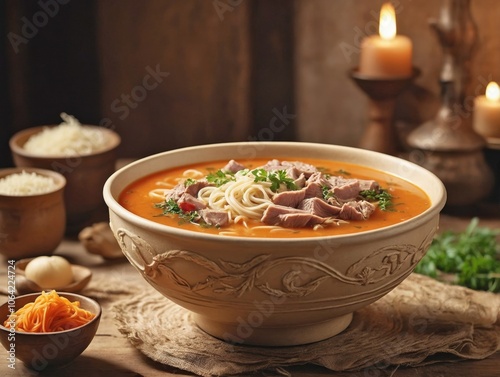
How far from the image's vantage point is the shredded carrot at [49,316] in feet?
8.56

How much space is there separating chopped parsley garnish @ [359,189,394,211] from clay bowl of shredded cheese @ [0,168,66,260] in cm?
133

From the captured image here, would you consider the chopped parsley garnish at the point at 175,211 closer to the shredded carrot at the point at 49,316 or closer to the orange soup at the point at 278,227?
the orange soup at the point at 278,227

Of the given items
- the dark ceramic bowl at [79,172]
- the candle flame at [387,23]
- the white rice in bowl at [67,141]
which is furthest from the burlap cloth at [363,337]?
the candle flame at [387,23]

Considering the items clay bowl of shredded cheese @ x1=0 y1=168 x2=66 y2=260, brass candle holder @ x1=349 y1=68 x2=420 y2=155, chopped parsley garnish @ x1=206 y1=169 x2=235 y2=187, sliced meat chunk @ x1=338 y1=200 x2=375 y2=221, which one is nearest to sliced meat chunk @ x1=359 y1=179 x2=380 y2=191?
sliced meat chunk @ x1=338 y1=200 x2=375 y2=221

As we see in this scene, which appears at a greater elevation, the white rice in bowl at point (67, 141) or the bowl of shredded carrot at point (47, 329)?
the white rice in bowl at point (67, 141)

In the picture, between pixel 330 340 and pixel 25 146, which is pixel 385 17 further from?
pixel 330 340

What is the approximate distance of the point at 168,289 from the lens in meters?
2.60

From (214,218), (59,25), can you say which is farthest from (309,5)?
(214,218)

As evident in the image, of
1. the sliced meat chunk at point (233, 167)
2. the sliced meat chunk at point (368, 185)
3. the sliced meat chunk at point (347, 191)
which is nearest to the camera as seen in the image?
the sliced meat chunk at point (347, 191)

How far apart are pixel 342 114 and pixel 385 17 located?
0.82 metres

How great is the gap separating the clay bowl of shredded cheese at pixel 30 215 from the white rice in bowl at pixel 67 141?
1.06ft

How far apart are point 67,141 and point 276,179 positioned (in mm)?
1457

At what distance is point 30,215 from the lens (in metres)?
3.46

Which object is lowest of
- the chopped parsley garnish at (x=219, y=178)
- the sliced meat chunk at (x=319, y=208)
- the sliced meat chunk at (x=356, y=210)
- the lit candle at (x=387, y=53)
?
the sliced meat chunk at (x=356, y=210)
